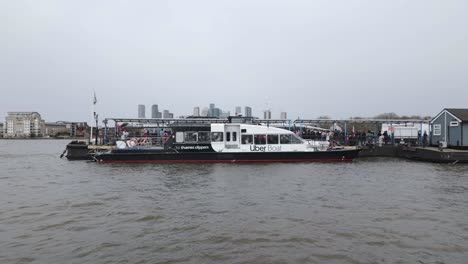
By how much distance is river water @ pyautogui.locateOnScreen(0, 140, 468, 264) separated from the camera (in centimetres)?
682

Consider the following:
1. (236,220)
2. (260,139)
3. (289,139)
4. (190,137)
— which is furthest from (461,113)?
(236,220)

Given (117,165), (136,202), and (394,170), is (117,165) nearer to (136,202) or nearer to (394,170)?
(136,202)

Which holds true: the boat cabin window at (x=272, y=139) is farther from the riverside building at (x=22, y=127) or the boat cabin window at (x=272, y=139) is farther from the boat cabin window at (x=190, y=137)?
the riverside building at (x=22, y=127)

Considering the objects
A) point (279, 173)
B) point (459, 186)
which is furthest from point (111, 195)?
point (459, 186)

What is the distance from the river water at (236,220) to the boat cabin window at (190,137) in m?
7.04

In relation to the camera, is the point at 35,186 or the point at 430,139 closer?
the point at 35,186

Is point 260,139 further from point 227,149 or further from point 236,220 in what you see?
point 236,220

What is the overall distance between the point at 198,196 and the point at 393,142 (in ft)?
84.4

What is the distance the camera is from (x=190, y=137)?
24.0 meters

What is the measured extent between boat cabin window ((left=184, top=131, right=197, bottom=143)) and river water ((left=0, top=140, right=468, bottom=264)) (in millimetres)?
7041

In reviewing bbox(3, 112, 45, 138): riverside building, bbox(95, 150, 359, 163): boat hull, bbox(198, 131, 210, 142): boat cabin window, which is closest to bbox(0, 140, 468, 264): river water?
bbox(95, 150, 359, 163): boat hull

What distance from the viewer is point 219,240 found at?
298 inches

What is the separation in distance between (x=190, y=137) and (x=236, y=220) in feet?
50.3

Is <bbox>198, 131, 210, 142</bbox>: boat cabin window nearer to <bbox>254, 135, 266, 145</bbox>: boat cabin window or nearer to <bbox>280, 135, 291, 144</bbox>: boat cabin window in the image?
<bbox>254, 135, 266, 145</bbox>: boat cabin window
